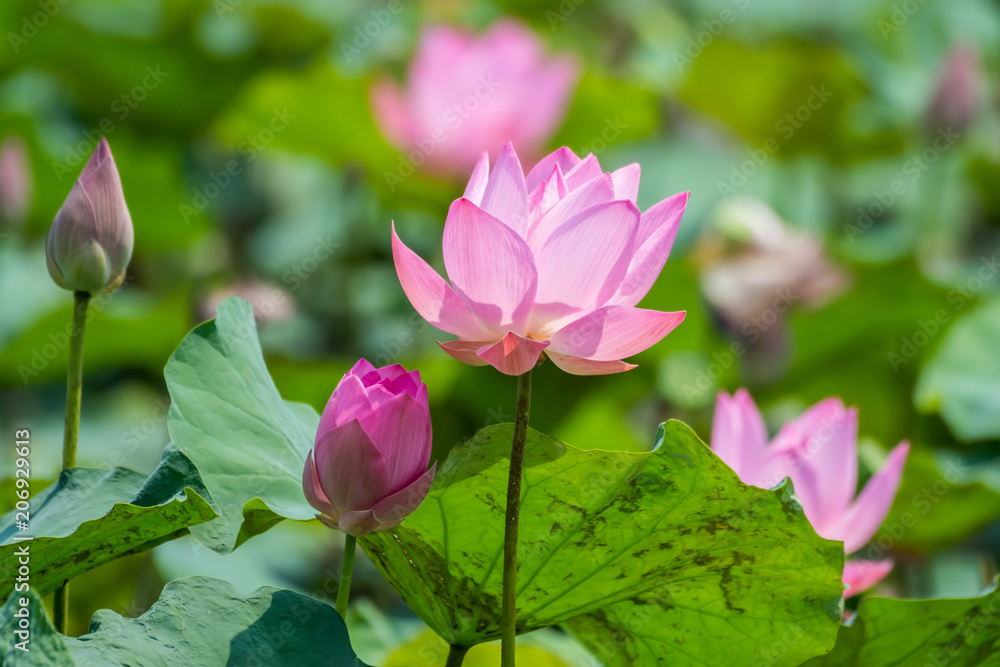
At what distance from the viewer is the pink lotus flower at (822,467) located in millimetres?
766

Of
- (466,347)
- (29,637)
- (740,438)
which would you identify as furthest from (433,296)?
(740,438)

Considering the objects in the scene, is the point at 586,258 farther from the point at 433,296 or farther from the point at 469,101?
the point at 469,101

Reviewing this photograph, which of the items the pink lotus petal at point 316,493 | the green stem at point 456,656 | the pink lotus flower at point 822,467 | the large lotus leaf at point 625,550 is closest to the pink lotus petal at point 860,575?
the pink lotus flower at point 822,467

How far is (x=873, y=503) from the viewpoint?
78cm

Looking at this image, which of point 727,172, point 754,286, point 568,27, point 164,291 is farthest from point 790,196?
point 164,291

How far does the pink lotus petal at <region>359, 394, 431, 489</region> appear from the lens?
507mm

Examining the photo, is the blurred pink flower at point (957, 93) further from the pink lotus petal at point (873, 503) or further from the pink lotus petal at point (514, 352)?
the pink lotus petal at point (514, 352)

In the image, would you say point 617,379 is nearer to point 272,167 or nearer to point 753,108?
point 753,108

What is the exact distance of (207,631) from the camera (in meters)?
0.53

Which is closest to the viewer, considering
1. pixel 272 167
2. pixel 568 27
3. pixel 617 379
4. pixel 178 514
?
pixel 178 514

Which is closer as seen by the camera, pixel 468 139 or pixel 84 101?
pixel 468 139

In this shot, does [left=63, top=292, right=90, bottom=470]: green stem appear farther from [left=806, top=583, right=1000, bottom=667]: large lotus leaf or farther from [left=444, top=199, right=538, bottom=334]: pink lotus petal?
[left=806, top=583, right=1000, bottom=667]: large lotus leaf

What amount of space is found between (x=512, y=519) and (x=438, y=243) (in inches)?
57.8

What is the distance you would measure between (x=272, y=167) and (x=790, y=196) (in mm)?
1130
